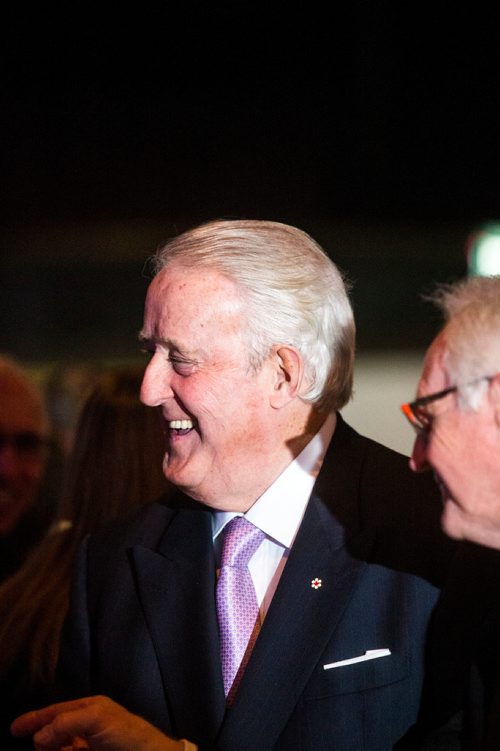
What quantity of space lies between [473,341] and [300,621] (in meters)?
0.55

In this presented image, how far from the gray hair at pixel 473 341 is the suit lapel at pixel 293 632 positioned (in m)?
0.42

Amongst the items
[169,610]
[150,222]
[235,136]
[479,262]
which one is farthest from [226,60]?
[169,610]

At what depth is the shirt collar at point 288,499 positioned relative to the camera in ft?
5.09

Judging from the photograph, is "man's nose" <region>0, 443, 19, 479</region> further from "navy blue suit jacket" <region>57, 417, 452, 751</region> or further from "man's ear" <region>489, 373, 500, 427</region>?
"man's ear" <region>489, 373, 500, 427</region>

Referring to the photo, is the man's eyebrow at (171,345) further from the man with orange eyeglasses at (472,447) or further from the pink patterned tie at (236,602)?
the man with orange eyeglasses at (472,447)

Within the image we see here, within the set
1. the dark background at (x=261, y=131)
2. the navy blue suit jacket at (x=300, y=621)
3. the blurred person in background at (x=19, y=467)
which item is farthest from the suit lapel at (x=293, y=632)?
the dark background at (x=261, y=131)

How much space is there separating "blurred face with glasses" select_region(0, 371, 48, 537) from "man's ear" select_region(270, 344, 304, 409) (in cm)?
133

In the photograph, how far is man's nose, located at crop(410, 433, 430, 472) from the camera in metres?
1.29

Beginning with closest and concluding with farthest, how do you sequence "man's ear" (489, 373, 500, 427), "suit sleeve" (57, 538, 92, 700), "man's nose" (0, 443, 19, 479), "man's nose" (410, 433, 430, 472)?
"man's ear" (489, 373, 500, 427) → "man's nose" (410, 433, 430, 472) → "suit sleeve" (57, 538, 92, 700) → "man's nose" (0, 443, 19, 479)

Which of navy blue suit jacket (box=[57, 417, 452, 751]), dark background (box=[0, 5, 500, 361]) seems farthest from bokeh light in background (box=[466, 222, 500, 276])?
navy blue suit jacket (box=[57, 417, 452, 751])

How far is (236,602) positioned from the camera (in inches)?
60.8

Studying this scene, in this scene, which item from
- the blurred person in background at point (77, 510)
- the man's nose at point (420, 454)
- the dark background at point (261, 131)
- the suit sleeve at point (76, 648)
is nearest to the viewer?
the man's nose at point (420, 454)

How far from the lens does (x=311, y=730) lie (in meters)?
1.41

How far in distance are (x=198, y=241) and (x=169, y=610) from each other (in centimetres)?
64
